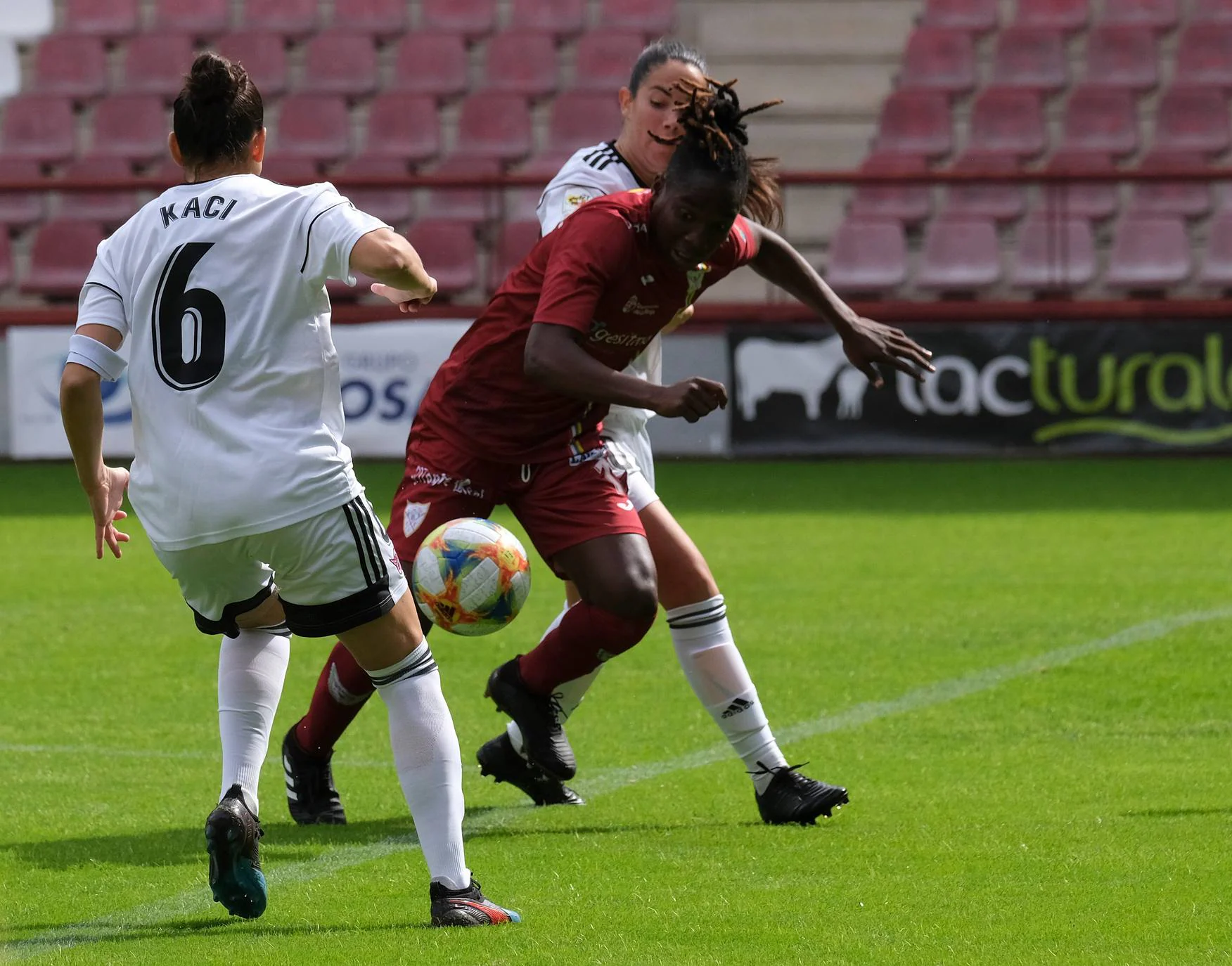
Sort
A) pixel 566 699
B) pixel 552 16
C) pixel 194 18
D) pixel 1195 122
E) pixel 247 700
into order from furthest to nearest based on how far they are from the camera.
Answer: pixel 194 18, pixel 552 16, pixel 1195 122, pixel 566 699, pixel 247 700

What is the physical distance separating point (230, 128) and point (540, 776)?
2.08 m

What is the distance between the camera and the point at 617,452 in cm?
510

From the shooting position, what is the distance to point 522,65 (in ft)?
62.1

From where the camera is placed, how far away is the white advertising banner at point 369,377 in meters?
14.5

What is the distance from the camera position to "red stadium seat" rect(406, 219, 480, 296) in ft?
51.0

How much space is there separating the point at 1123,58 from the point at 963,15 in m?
1.68

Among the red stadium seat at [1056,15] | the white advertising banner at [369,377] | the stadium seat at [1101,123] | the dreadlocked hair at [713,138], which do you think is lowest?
the white advertising banner at [369,377]

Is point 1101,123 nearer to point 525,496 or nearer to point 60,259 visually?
point 60,259

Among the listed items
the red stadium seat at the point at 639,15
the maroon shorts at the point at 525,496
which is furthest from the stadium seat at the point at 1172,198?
the maroon shorts at the point at 525,496

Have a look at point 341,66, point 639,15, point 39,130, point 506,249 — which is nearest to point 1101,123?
point 639,15

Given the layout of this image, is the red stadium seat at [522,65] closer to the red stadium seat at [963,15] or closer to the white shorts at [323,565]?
the red stadium seat at [963,15]

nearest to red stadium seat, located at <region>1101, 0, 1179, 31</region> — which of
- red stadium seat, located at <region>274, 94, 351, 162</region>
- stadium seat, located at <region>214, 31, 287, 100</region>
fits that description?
red stadium seat, located at <region>274, 94, 351, 162</region>

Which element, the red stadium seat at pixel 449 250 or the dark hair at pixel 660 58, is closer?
the dark hair at pixel 660 58

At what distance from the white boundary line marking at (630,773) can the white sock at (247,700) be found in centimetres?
30
